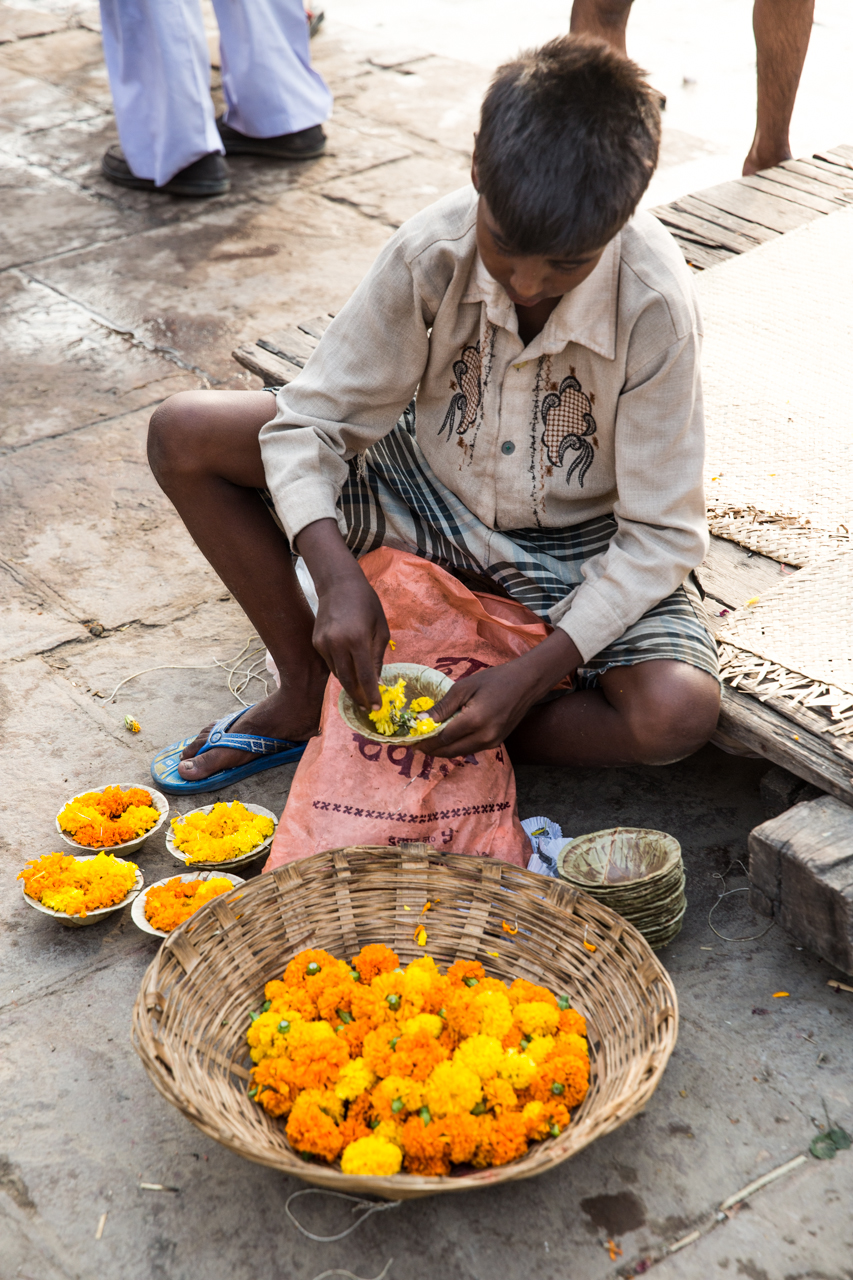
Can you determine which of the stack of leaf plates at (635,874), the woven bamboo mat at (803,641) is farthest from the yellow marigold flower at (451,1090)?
the woven bamboo mat at (803,641)

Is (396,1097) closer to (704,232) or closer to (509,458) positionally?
(509,458)

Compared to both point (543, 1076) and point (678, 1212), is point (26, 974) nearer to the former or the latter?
point (543, 1076)

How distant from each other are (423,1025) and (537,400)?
3.45 ft

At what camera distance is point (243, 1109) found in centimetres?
157

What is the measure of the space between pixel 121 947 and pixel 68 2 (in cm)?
757

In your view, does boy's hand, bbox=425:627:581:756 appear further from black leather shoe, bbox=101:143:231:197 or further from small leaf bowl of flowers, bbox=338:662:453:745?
black leather shoe, bbox=101:143:231:197

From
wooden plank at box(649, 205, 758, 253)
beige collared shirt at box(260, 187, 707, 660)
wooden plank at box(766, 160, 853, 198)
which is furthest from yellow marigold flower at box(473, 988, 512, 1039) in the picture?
wooden plank at box(766, 160, 853, 198)

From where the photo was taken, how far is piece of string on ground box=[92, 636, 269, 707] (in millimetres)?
2582

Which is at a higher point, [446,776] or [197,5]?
[197,5]

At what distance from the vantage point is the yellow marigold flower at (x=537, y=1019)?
1.61 m

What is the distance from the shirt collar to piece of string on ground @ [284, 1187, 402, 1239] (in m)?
1.32

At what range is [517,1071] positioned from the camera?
1.52 m

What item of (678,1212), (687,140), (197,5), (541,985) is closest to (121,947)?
(541,985)

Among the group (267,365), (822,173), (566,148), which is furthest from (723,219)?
(566,148)
